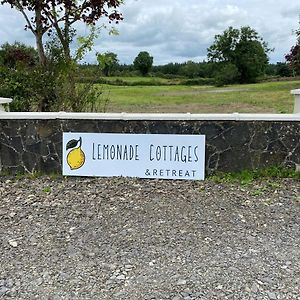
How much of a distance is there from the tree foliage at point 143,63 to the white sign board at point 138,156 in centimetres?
3714

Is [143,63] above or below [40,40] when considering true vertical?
above

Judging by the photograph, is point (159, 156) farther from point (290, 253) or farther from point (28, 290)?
point (28, 290)

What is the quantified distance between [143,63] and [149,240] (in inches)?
1586

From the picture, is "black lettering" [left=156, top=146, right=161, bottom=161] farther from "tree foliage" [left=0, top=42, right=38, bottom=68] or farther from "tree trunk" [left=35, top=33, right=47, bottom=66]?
"tree foliage" [left=0, top=42, right=38, bottom=68]

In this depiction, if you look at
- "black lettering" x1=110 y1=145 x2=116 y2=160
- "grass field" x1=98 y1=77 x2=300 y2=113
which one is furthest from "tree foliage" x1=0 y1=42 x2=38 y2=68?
"black lettering" x1=110 y1=145 x2=116 y2=160

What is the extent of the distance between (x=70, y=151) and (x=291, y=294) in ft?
11.0

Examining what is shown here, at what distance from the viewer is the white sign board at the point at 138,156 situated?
4922 millimetres

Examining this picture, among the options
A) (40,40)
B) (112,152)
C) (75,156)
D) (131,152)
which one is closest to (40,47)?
(40,40)

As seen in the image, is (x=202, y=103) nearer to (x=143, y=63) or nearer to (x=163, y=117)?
(x=163, y=117)

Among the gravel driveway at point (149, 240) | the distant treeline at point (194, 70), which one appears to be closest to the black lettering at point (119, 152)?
the gravel driveway at point (149, 240)

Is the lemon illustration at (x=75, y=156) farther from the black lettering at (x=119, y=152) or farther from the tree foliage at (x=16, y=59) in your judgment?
the tree foliage at (x=16, y=59)

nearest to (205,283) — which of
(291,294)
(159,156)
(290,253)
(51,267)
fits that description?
(291,294)

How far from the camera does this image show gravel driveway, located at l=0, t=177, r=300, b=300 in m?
2.73

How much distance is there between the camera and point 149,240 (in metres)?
3.38
